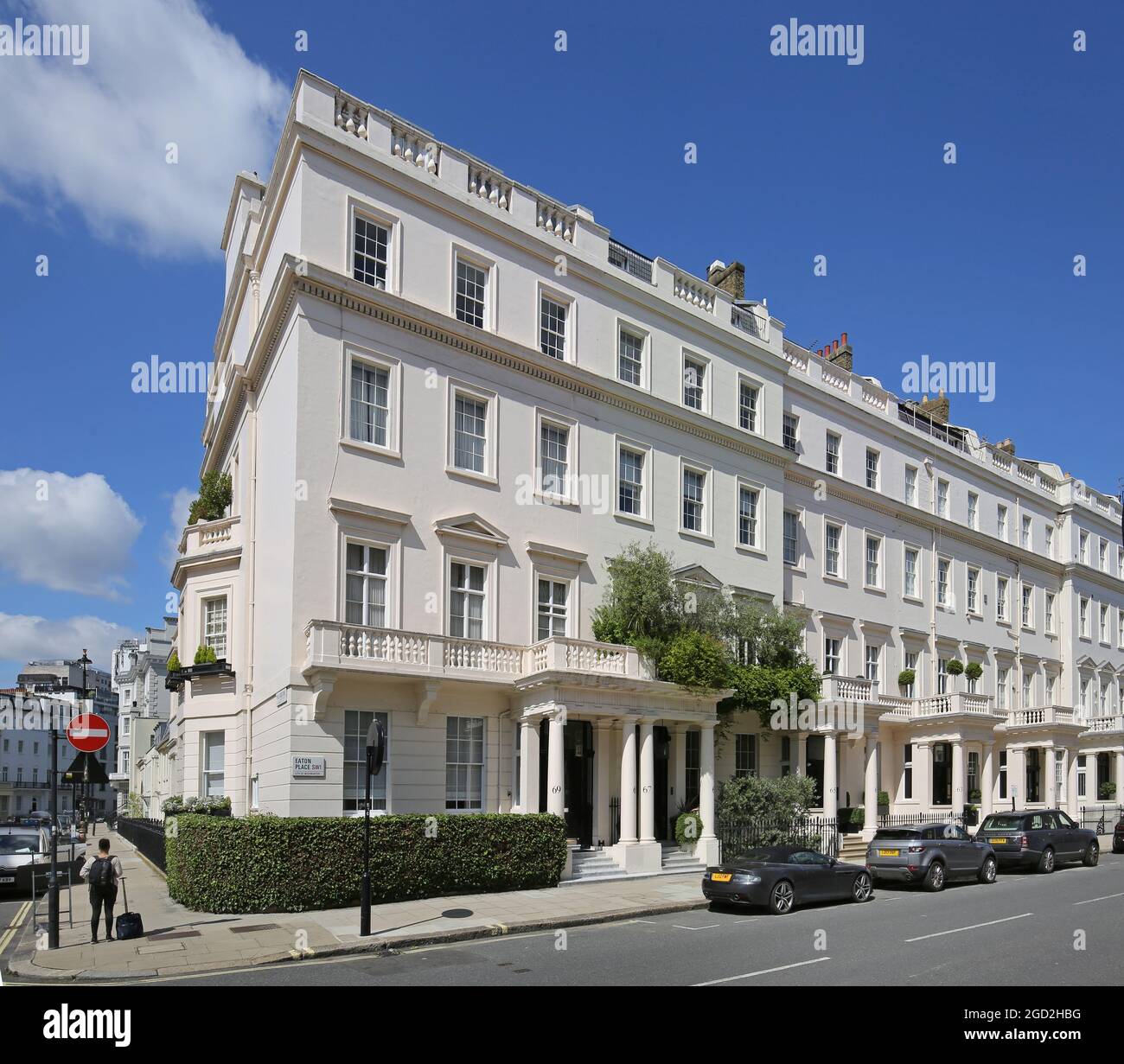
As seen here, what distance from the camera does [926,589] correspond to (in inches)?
1558

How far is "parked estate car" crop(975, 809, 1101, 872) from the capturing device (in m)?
26.5

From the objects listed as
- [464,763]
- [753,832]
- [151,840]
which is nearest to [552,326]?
[464,763]

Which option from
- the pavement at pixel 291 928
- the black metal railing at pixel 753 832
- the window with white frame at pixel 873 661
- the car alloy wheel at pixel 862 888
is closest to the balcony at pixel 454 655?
the pavement at pixel 291 928

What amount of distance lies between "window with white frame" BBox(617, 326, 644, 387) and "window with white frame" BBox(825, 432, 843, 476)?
10.3 metres

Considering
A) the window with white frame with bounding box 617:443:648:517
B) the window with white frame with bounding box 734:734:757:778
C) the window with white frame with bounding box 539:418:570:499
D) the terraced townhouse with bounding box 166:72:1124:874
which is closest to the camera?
the terraced townhouse with bounding box 166:72:1124:874

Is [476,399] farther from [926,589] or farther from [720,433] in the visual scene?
[926,589]

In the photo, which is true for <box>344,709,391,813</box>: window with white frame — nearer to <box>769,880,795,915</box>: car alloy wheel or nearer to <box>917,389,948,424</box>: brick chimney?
<box>769,880,795,915</box>: car alloy wheel

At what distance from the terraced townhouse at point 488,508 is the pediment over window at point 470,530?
9 centimetres

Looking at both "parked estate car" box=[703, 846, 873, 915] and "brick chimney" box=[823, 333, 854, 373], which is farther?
"brick chimney" box=[823, 333, 854, 373]

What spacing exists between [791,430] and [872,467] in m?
5.57

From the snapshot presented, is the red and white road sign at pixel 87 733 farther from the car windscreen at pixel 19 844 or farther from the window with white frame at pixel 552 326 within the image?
the window with white frame at pixel 552 326

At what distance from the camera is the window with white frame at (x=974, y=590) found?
42281 millimetres

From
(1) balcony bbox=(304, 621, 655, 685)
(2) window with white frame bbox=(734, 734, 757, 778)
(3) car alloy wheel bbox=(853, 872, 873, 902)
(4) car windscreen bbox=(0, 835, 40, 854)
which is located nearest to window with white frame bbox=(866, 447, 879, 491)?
(2) window with white frame bbox=(734, 734, 757, 778)
